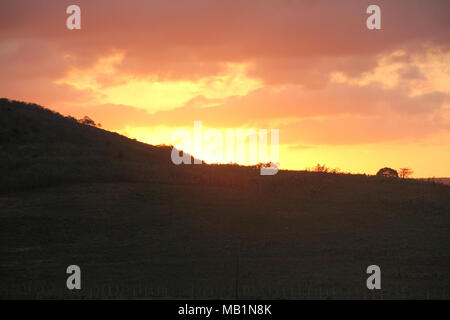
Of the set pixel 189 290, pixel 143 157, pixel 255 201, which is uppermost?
pixel 143 157

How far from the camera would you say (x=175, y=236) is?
46438 mm

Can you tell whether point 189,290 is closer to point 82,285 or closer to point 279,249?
point 82,285

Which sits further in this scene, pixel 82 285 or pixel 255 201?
pixel 255 201

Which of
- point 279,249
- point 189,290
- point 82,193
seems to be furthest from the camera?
point 82,193

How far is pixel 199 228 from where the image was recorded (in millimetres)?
48906

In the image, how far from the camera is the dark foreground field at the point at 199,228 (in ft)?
110

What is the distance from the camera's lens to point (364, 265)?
127ft

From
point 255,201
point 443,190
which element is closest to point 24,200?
point 255,201

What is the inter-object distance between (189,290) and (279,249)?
1290cm

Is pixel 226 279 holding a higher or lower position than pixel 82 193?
lower

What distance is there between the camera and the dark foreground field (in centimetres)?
3342
